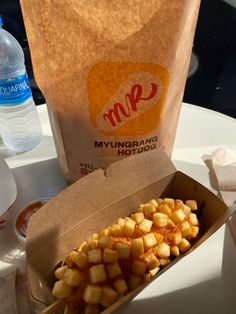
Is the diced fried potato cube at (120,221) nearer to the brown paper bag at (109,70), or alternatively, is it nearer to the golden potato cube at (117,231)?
the golden potato cube at (117,231)

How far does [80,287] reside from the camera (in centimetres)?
48

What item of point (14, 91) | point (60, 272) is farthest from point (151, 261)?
point (14, 91)

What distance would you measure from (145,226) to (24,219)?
9.3 inches

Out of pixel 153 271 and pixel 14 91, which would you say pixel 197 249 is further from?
pixel 14 91

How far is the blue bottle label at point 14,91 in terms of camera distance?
0.71 m

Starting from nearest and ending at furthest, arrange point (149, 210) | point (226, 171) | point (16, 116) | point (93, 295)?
1. point (93, 295)
2. point (149, 210)
3. point (226, 171)
4. point (16, 116)

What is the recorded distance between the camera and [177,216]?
542 mm

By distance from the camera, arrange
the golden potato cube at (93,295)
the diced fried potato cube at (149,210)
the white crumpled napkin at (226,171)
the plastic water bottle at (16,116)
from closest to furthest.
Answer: the golden potato cube at (93,295) → the diced fried potato cube at (149,210) → the white crumpled napkin at (226,171) → the plastic water bottle at (16,116)

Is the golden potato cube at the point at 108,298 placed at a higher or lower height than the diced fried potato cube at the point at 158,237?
lower

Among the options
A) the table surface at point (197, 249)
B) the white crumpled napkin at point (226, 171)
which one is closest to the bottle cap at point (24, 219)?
the table surface at point (197, 249)

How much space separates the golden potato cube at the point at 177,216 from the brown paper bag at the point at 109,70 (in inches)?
5.9

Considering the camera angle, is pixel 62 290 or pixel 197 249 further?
pixel 197 249

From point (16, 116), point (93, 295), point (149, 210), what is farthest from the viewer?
point (16, 116)

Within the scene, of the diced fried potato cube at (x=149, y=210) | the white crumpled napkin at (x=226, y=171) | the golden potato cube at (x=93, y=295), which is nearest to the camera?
the golden potato cube at (x=93, y=295)
